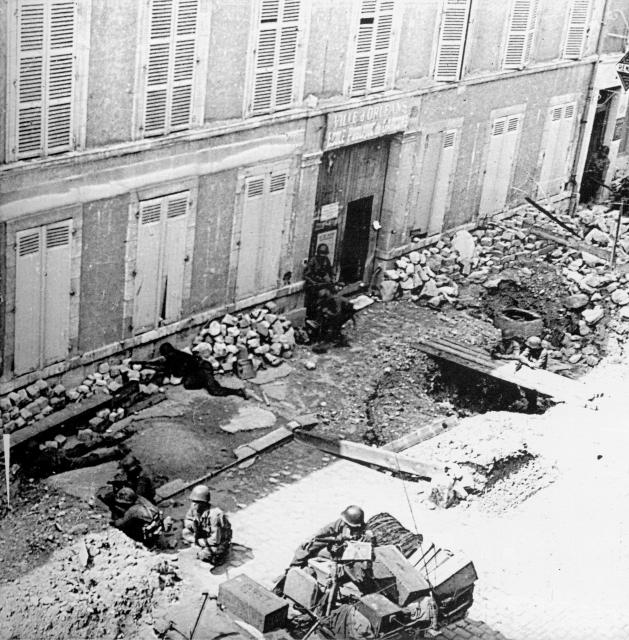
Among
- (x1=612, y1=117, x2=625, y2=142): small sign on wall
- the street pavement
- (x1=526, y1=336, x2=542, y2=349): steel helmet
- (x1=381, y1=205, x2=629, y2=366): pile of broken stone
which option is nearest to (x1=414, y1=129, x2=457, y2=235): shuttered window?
(x1=381, y1=205, x2=629, y2=366): pile of broken stone

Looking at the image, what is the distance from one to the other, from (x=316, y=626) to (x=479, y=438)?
5230mm

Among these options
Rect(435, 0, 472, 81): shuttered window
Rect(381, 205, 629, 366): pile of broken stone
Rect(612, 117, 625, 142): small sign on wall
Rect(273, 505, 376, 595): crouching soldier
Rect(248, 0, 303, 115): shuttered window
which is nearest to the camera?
Rect(273, 505, 376, 595): crouching soldier

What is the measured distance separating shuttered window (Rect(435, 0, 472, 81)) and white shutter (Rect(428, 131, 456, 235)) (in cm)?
131

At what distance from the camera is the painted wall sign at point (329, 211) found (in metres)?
20.4

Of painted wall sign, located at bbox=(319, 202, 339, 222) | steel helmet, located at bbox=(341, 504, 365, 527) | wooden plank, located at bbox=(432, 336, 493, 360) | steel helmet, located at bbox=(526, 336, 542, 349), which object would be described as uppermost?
painted wall sign, located at bbox=(319, 202, 339, 222)

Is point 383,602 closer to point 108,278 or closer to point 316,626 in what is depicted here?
point 316,626

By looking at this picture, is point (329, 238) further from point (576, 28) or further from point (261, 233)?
point (576, 28)

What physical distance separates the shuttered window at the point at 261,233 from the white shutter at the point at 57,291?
3.68 meters

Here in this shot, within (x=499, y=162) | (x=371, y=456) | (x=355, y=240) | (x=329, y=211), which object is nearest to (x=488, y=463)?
(x=371, y=456)

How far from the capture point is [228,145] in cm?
1762

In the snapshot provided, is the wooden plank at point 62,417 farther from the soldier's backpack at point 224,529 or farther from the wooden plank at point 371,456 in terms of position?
the soldier's backpack at point 224,529

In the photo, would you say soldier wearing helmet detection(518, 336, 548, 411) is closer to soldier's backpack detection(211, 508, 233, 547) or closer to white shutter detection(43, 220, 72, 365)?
white shutter detection(43, 220, 72, 365)

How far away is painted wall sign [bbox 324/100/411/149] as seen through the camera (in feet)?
64.3

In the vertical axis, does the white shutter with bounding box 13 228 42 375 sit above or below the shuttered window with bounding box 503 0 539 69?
below
